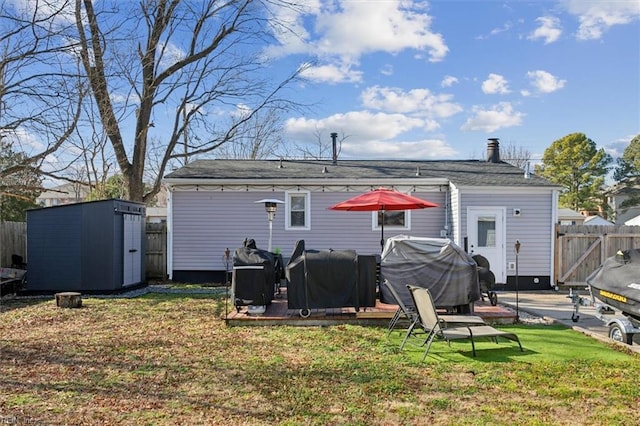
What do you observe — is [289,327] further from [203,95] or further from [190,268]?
[203,95]

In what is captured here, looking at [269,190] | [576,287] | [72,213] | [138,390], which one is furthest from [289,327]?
[576,287]

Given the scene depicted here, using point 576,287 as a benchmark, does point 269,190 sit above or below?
above

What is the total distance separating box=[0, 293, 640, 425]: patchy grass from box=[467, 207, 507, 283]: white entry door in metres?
4.59

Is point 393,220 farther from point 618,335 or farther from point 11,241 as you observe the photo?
point 11,241

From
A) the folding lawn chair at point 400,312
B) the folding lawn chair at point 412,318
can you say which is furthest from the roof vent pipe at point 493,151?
the folding lawn chair at point 400,312

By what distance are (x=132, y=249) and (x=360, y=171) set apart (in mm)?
6572

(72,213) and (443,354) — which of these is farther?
(72,213)

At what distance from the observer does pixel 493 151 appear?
49.8 ft

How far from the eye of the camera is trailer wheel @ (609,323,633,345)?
5.85 m

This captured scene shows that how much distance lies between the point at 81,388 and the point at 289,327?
331cm

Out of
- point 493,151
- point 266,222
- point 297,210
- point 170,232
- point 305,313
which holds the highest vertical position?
point 493,151

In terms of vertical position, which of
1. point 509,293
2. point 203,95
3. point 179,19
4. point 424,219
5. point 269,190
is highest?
point 179,19

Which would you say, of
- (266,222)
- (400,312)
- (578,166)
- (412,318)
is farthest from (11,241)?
(578,166)

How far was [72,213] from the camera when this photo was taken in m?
10.8
